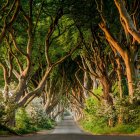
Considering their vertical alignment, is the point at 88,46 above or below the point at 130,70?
above

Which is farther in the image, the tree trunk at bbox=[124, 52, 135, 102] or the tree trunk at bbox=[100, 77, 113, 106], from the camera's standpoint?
the tree trunk at bbox=[100, 77, 113, 106]

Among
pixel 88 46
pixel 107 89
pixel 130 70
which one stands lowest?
pixel 107 89

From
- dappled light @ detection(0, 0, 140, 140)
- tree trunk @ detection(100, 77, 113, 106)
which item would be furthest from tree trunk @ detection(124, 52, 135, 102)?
tree trunk @ detection(100, 77, 113, 106)

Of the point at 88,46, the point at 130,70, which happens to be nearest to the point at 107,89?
the point at 88,46

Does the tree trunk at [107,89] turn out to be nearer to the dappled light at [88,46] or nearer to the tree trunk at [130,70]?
the dappled light at [88,46]

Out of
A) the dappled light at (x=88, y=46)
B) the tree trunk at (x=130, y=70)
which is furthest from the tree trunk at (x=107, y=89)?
the tree trunk at (x=130, y=70)

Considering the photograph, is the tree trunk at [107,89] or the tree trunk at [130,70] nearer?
the tree trunk at [130,70]

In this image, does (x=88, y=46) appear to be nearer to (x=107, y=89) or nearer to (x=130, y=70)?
(x=107, y=89)

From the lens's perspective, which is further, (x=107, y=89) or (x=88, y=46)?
(x=88, y=46)

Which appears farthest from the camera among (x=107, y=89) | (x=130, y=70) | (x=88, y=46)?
(x=88, y=46)

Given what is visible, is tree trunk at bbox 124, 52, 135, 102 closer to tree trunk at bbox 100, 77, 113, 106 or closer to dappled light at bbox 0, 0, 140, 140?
dappled light at bbox 0, 0, 140, 140

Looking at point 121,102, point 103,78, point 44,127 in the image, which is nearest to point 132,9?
point 121,102

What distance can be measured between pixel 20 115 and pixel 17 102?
27.8 feet

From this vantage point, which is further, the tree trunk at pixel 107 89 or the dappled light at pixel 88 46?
the tree trunk at pixel 107 89
